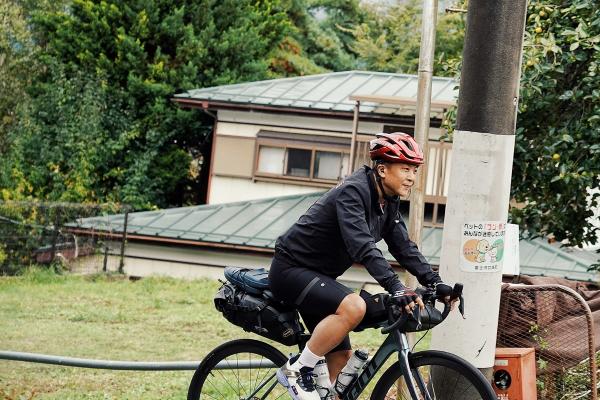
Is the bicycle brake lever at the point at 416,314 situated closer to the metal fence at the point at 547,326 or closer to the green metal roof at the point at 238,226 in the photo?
the metal fence at the point at 547,326

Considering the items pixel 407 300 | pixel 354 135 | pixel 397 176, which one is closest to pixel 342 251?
pixel 397 176

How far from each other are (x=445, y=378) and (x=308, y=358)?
80 cm

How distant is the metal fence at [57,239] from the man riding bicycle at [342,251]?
17099 mm

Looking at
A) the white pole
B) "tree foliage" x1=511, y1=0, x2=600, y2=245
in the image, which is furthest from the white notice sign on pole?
the white pole

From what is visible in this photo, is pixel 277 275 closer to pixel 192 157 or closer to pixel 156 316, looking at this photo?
pixel 156 316

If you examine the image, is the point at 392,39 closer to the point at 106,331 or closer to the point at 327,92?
the point at 327,92

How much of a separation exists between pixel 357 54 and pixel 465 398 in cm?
3896

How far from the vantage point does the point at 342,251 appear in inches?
225

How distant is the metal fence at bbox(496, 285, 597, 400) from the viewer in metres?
6.43

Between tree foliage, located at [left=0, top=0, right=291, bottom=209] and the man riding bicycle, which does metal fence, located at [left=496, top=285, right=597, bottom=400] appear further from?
tree foliage, located at [left=0, top=0, right=291, bottom=209]

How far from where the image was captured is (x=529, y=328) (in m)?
6.45

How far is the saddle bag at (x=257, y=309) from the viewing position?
5848mm

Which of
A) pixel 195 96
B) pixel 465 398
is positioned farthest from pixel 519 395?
pixel 195 96

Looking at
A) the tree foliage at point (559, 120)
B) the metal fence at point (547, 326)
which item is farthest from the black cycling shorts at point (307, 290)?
the tree foliage at point (559, 120)
